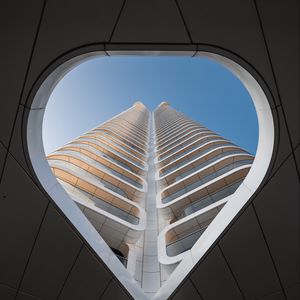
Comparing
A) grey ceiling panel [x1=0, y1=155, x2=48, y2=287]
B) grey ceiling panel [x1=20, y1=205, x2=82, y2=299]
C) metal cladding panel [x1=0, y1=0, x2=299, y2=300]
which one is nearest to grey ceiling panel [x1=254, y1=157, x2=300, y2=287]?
metal cladding panel [x1=0, y1=0, x2=299, y2=300]

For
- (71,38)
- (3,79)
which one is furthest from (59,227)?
(71,38)

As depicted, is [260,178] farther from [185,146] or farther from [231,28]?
[185,146]

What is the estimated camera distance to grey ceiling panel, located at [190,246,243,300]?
14.7 ft

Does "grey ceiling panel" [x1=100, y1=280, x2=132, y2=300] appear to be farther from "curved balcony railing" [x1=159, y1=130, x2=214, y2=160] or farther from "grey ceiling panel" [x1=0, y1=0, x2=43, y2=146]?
"curved balcony railing" [x1=159, y1=130, x2=214, y2=160]

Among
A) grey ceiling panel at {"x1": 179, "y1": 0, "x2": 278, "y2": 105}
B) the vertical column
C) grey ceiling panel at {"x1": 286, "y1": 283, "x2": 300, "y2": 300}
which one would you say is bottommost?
the vertical column

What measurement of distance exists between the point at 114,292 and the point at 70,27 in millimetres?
4889

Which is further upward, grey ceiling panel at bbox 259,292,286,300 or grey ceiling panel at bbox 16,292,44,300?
grey ceiling panel at bbox 259,292,286,300

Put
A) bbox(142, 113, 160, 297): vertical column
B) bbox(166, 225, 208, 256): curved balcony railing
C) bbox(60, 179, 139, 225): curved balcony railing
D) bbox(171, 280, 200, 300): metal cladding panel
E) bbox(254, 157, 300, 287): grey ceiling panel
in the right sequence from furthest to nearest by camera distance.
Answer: bbox(60, 179, 139, 225): curved balcony railing, bbox(166, 225, 208, 256): curved balcony railing, bbox(142, 113, 160, 297): vertical column, bbox(171, 280, 200, 300): metal cladding panel, bbox(254, 157, 300, 287): grey ceiling panel

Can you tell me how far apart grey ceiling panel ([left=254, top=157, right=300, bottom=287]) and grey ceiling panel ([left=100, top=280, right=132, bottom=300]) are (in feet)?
10.1

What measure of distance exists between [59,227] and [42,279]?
994 millimetres

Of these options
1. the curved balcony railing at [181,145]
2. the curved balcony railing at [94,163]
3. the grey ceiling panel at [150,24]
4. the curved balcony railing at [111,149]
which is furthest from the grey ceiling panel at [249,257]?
the curved balcony railing at [181,145]

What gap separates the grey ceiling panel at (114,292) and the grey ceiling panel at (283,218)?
121 inches

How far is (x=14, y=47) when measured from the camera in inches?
127

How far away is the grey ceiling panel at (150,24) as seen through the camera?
3.15 meters
